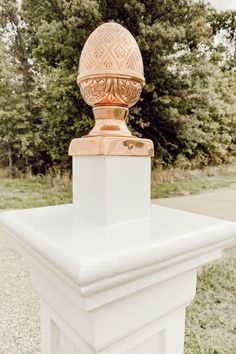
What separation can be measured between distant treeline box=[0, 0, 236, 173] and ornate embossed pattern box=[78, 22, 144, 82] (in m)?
→ 4.70

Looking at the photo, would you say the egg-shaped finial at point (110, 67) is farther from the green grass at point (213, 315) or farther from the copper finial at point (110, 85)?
the green grass at point (213, 315)

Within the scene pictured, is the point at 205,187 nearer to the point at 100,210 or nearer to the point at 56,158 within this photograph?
the point at 56,158

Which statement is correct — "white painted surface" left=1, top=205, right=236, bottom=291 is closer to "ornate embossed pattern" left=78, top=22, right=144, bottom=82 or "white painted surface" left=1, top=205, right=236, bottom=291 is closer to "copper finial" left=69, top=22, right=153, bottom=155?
"copper finial" left=69, top=22, right=153, bottom=155

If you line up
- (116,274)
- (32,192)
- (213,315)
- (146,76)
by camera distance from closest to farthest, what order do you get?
(116,274)
(213,315)
(32,192)
(146,76)

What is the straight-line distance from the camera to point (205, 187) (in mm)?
5379

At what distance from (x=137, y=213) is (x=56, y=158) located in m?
5.22

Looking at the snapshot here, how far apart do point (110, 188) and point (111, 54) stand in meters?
0.19

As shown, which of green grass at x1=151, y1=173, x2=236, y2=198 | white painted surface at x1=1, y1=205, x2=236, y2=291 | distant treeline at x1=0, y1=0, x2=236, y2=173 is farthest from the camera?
green grass at x1=151, y1=173, x2=236, y2=198

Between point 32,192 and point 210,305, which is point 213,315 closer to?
point 210,305

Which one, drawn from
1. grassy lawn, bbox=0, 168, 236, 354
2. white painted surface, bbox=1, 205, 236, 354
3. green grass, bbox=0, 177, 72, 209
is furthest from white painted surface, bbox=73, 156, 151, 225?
green grass, bbox=0, 177, 72, 209

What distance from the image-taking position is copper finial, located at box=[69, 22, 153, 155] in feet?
1.30

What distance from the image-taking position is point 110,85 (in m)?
0.41

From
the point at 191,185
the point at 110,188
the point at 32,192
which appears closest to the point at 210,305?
the point at 110,188

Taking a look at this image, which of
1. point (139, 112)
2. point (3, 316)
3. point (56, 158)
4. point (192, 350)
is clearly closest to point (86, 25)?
point (139, 112)
